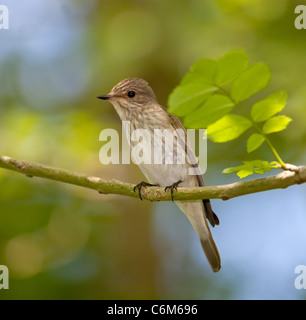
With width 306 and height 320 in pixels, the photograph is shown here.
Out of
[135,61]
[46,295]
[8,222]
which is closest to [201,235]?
[46,295]

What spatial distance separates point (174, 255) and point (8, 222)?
2518mm

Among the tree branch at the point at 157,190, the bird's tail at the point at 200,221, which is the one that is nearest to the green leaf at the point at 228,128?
the tree branch at the point at 157,190

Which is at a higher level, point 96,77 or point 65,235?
point 96,77

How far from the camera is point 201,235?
465cm

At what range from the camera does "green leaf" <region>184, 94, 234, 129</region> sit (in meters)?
1.93

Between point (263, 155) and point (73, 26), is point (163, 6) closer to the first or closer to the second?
point (73, 26)

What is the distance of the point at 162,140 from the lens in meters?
4.11

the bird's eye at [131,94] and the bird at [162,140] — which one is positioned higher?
the bird's eye at [131,94]

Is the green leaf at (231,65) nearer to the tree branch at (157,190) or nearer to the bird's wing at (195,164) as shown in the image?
the tree branch at (157,190)

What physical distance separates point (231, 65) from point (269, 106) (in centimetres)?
26

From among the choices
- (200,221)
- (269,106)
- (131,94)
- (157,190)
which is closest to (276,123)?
(269,106)

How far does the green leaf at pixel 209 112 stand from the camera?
6.34 feet

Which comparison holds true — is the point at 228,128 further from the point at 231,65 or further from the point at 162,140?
the point at 162,140

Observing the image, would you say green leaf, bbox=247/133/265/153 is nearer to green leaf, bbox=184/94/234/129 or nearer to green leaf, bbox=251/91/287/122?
green leaf, bbox=251/91/287/122
